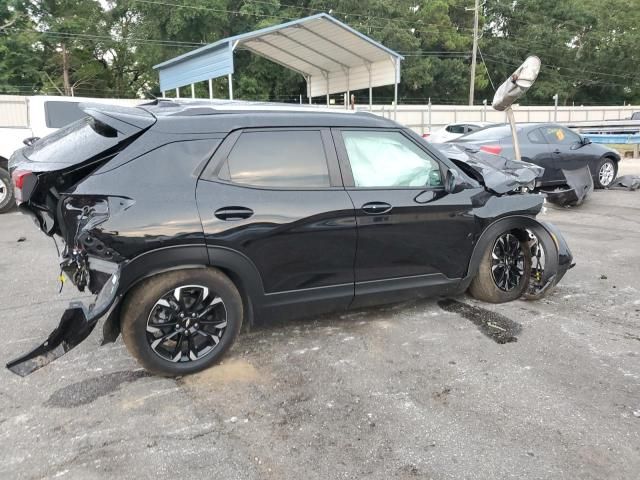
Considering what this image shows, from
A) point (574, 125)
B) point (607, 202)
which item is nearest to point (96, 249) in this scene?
point (607, 202)

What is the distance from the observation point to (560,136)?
10.2 m

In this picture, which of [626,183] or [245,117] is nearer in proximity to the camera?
[245,117]

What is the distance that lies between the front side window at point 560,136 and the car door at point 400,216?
6.87 meters

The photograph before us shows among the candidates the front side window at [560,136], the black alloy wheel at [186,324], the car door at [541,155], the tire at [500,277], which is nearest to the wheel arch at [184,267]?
the black alloy wheel at [186,324]

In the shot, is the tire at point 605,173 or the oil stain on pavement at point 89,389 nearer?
the oil stain on pavement at point 89,389

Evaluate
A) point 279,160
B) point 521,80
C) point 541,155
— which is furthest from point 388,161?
point 541,155

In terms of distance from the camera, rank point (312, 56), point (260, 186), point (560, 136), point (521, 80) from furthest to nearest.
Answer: point (312, 56) → point (560, 136) → point (521, 80) → point (260, 186)

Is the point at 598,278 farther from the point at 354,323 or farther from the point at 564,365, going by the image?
the point at 354,323

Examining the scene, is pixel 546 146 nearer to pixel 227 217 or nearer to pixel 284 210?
pixel 284 210

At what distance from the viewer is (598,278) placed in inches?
215

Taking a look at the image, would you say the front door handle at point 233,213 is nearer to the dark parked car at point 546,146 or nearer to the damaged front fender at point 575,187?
the dark parked car at point 546,146

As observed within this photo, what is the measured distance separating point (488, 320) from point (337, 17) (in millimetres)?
37416

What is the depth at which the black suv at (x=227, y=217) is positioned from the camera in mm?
3076

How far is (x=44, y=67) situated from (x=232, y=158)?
38.2 m
